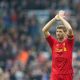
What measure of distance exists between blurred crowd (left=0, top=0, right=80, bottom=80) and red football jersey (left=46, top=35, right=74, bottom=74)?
348cm

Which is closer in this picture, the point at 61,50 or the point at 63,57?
the point at 63,57

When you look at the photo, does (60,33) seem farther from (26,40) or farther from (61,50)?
(26,40)

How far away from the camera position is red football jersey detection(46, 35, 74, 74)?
1230 centimetres

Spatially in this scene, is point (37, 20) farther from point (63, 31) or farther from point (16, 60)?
point (63, 31)

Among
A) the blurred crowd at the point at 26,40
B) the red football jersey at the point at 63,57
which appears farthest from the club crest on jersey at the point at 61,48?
the blurred crowd at the point at 26,40

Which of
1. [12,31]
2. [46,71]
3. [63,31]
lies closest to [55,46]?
[63,31]

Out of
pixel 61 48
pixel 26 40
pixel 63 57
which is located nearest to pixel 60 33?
pixel 61 48

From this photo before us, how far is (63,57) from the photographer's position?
40.4ft

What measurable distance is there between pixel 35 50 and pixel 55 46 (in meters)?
8.42

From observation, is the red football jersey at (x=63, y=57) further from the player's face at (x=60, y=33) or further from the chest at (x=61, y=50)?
the player's face at (x=60, y=33)

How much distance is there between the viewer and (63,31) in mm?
12406

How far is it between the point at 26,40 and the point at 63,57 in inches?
365

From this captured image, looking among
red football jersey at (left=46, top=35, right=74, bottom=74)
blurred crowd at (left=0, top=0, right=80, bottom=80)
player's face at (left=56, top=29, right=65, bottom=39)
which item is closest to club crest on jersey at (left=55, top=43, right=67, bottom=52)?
red football jersey at (left=46, top=35, right=74, bottom=74)

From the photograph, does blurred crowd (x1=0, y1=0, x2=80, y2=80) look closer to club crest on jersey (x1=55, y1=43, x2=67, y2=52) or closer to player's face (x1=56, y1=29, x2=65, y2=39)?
club crest on jersey (x1=55, y1=43, x2=67, y2=52)
